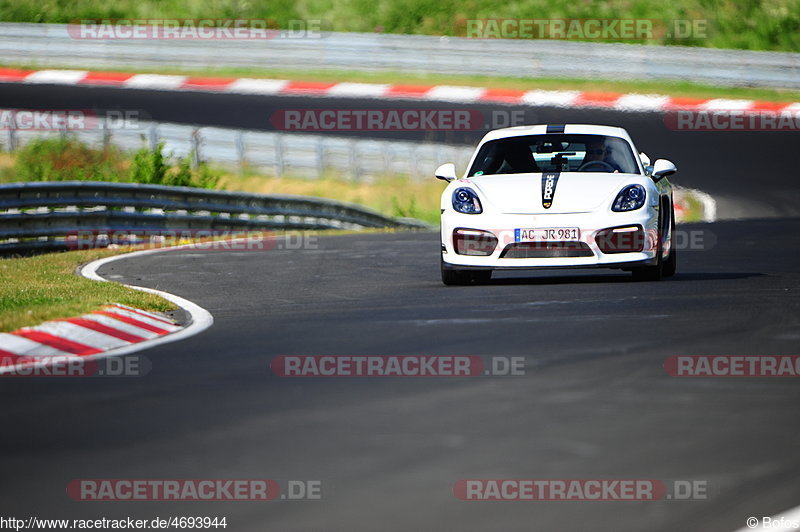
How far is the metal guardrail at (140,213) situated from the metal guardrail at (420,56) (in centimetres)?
810

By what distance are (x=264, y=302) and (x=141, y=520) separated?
6.50 meters

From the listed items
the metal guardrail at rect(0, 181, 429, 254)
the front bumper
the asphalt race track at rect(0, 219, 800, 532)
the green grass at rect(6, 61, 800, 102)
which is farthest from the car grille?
the green grass at rect(6, 61, 800, 102)

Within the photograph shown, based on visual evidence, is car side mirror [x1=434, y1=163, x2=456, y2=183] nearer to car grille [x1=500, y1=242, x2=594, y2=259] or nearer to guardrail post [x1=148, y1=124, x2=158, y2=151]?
car grille [x1=500, y1=242, x2=594, y2=259]

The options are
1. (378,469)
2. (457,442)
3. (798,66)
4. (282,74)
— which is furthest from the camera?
(282,74)

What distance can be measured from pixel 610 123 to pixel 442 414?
23961 mm

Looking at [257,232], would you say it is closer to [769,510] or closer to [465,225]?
[465,225]

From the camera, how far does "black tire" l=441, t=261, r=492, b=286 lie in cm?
1191

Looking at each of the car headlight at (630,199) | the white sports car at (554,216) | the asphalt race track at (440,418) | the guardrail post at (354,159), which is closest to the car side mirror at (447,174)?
the white sports car at (554,216)

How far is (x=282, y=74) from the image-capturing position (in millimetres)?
34000

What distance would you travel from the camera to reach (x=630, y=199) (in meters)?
11.5

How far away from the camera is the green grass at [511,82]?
103ft

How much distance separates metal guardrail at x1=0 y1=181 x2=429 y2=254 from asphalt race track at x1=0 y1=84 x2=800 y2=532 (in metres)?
7.38

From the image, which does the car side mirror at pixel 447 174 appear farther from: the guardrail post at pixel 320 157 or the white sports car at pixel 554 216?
the guardrail post at pixel 320 157

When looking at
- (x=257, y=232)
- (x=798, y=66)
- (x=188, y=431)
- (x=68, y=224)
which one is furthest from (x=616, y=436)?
(x=798, y=66)
